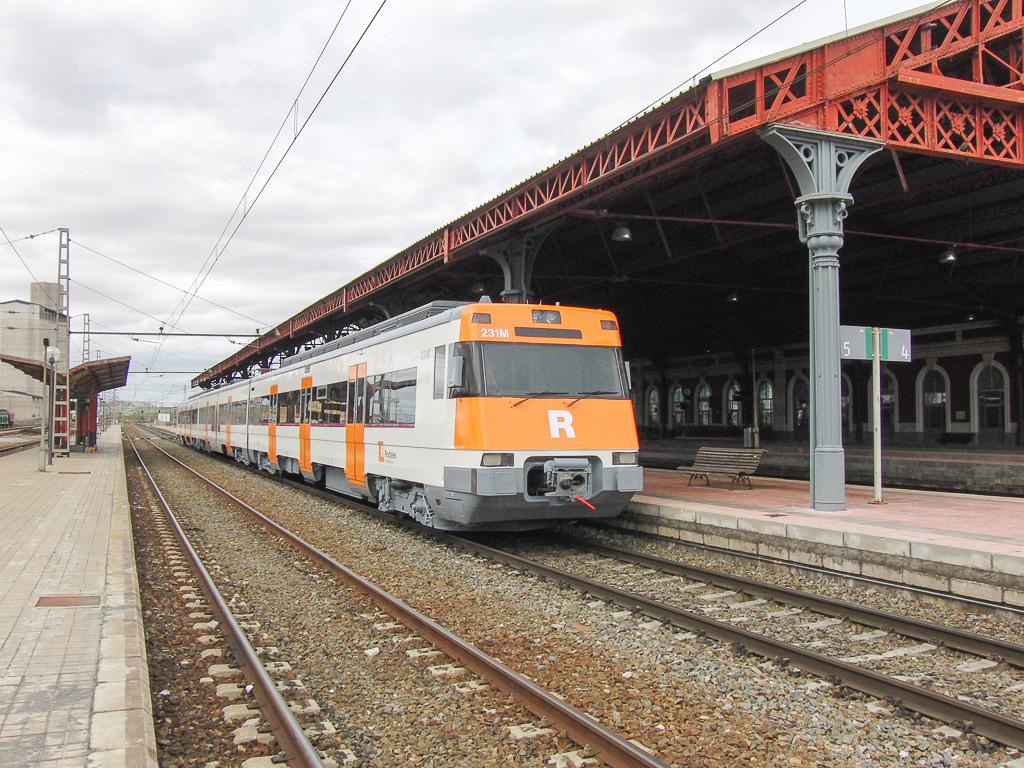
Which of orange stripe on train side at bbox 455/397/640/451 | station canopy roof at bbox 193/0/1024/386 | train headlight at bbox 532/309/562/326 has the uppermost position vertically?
station canopy roof at bbox 193/0/1024/386

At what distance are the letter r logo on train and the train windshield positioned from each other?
271mm

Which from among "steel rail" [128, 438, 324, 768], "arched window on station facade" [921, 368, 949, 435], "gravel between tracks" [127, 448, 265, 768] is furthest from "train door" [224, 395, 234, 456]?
"arched window on station facade" [921, 368, 949, 435]

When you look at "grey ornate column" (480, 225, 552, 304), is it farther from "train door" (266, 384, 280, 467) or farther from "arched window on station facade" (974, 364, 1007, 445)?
"arched window on station facade" (974, 364, 1007, 445)

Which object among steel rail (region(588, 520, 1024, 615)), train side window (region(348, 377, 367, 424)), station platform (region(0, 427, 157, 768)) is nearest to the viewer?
station platform (region(0, 427, 157, 768))

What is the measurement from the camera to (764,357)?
38281 millimetres

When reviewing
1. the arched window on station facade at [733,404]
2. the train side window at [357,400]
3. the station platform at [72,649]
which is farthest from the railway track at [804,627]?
the arched window on station facade at [733,404]

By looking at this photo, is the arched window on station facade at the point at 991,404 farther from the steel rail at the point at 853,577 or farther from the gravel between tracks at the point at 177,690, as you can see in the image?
the gravel between tracks at the point at 177,690

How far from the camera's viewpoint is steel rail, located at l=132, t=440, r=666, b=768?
395cm

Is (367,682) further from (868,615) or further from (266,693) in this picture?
(868,615)

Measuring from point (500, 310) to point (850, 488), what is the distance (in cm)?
912

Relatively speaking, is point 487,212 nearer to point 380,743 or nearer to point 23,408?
point 380,743

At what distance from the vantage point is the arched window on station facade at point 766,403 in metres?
38.3

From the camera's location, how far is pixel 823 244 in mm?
11477

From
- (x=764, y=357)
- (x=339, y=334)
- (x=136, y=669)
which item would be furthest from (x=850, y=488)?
(x=339, y=334)
